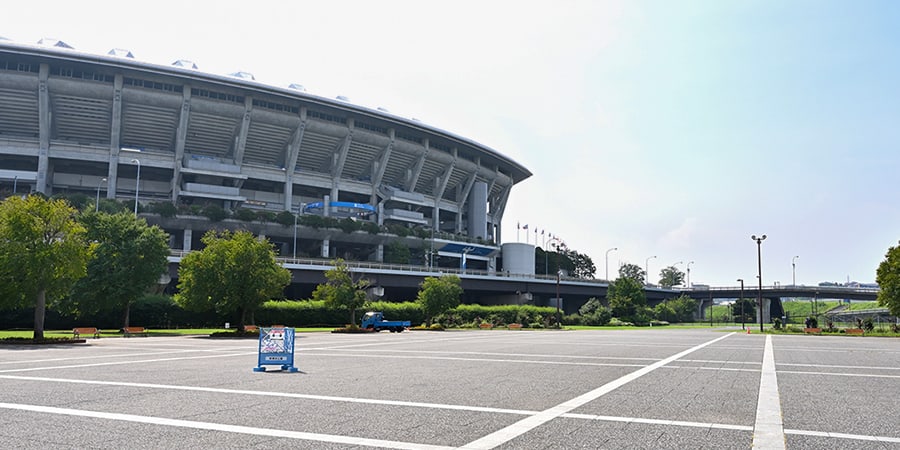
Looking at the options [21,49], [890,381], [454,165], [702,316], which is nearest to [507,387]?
[890,381]

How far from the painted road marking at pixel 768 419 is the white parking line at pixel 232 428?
13.1 ft

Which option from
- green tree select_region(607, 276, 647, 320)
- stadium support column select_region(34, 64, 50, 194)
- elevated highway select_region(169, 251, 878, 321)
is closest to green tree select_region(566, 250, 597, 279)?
elevated highway select_region(169, 251, 878, 321)

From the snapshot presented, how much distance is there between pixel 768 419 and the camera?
9.22 m

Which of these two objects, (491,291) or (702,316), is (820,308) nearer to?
(702,316)

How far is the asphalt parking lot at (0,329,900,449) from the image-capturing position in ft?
24.8

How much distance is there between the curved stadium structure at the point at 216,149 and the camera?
250ft

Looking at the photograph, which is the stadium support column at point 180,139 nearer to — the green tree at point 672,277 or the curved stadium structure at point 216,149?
the curved stadium structure at point 216,149

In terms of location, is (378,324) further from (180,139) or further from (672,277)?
(672,277)

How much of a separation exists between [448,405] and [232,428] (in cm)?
358

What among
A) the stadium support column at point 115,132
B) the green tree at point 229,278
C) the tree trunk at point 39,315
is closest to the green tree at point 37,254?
the tree trunk at point 39,315

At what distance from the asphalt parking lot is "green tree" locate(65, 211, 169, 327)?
2385 cm

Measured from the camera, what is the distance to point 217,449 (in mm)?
6859

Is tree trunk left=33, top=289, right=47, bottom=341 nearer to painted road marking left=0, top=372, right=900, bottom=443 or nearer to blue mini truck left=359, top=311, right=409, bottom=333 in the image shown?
painted road marking left=0, top=372, right=900, bottom=443

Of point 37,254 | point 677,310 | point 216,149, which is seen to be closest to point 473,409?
point 37,254
